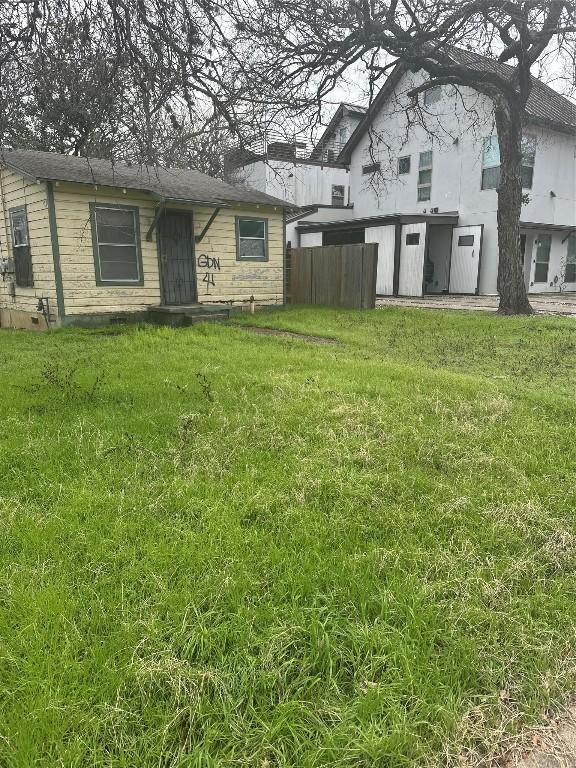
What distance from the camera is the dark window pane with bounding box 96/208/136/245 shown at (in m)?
10.4

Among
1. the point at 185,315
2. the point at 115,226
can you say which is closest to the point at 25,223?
the point at 115,226

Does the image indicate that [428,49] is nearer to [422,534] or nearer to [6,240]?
[6,240]

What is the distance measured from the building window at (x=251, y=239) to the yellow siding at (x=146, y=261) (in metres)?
0.13

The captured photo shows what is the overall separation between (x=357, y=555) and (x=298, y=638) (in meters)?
0.56

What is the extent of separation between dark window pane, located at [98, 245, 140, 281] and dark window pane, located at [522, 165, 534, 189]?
1561 cm

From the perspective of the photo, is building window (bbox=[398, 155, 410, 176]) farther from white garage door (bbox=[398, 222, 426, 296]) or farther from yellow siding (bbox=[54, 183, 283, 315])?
yellow siding (bbox=[54, 183, 283, 315])

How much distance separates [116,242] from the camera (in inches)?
421

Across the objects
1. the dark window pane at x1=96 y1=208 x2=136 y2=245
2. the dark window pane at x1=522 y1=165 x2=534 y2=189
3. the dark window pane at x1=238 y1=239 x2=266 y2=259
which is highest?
the dark window pane at x1=522 y1=165 x2=534 y2=189

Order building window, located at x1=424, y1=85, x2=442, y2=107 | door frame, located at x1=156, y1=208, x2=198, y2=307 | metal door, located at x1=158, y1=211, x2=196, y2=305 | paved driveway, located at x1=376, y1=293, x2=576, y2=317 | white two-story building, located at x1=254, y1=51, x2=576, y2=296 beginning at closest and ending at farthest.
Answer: door frame, located at x1=156, y1=208, x2=198, y2=307 < metal door, located at x1=158, y1=211, x2=196, y2=305 < paved driveway, located at x1=376, y1=293, x2=576, y2=317 < white two-story building, located at x1=254, y1=51, x2=576, y2=296 < building window, located at x1=424, y1=85, x2=442, y2=107

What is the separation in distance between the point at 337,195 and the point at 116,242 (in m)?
16.4

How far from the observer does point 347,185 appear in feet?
80.8

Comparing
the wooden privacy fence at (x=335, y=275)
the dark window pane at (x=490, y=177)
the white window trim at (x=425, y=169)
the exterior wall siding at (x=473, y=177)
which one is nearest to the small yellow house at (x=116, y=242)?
the wooden privacy fence at (x=335, y=275)

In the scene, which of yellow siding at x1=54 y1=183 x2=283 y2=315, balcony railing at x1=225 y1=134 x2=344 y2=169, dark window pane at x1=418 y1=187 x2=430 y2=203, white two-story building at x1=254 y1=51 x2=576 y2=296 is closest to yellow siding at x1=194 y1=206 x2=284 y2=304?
yellow siding at x1=54 y1=183 x2=283 y2=315

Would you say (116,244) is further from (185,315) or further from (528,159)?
(528,159)
